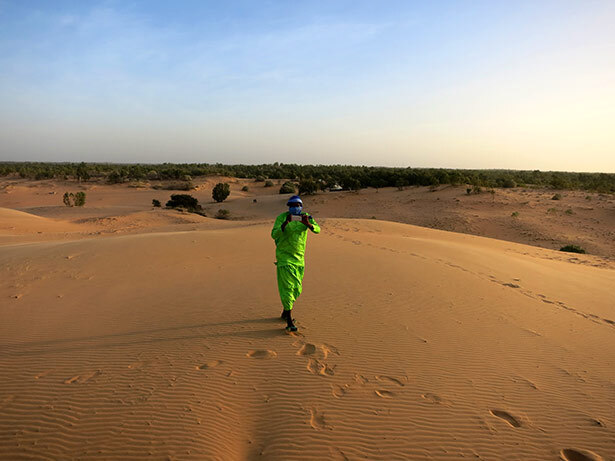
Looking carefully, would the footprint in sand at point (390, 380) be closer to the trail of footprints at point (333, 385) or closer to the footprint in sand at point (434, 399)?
the trail of footprints at point (333, 385)

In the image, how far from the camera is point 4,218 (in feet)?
62.0

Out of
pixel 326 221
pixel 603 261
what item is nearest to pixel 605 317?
pixel 603 261

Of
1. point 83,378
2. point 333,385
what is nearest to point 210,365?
point 83,378

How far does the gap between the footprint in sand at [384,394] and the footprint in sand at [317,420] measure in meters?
0.67

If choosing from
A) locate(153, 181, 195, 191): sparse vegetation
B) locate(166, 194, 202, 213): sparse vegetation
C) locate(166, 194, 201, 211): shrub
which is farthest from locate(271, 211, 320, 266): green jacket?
locate(153, 181, 195, 191): sparse vegetation

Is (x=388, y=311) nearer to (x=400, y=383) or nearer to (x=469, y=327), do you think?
(x=469, y=327)

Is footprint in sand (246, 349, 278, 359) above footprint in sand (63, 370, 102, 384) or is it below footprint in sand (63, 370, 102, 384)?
above

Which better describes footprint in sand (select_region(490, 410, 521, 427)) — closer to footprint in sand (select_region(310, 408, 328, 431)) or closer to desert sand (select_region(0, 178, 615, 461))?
desert sand (select_region(0, 178, 615, 461))

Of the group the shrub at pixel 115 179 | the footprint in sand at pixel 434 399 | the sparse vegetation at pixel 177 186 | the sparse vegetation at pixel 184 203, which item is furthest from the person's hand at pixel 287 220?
the shrub at pixel 115 179

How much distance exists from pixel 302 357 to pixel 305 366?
0.71ft

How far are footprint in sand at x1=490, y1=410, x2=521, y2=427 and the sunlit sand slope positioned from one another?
0.02m

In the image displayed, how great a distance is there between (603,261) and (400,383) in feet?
45.7

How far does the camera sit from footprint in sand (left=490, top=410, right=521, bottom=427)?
3.35 meters

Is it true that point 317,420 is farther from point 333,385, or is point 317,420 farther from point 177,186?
point 177,186
